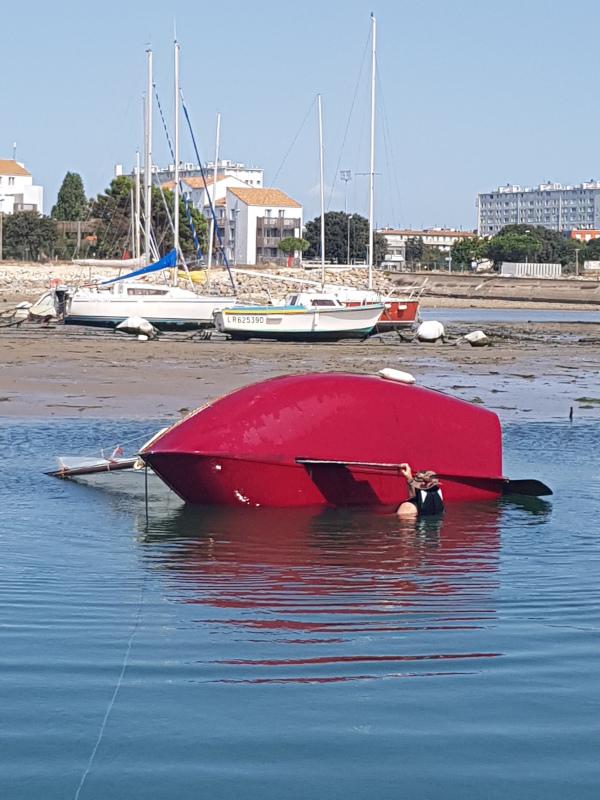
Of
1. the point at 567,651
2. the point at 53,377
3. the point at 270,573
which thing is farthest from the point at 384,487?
the point at 53,377

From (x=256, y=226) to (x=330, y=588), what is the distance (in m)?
132

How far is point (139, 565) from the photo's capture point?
1039cm

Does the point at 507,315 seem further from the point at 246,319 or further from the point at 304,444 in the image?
the point at 304,444

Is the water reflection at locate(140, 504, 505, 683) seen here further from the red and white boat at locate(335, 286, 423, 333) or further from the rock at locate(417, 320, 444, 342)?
the red and white boat at locate(335, 286, 423, 333)

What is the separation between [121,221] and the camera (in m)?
104

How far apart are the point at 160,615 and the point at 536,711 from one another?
2.86 metres

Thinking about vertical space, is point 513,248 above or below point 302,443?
above

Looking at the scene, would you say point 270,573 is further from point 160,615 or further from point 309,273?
point 309,273

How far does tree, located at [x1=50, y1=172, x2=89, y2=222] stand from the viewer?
124188 mm

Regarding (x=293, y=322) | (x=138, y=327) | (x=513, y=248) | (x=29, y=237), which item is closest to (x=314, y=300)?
(x=293, y=322)

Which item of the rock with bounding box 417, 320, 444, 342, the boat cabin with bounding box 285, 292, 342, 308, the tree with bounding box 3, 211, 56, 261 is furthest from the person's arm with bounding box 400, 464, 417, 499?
the tree with bounding box 3, 211, 56, 261

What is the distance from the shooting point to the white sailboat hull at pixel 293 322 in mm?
44000

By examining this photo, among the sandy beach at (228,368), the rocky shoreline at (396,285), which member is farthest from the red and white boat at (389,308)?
the rocky shoreline at (396,285)

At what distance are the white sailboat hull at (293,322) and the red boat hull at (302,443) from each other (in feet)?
101
